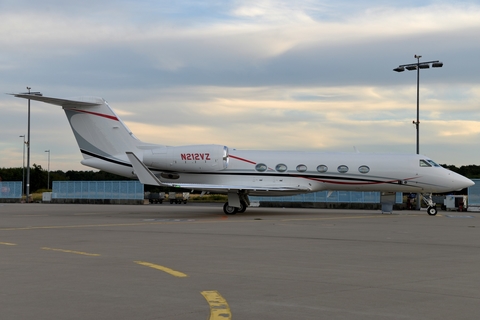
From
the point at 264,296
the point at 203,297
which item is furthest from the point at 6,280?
the point at 264,296

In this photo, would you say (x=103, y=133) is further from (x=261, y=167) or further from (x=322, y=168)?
(x=322, y=168)

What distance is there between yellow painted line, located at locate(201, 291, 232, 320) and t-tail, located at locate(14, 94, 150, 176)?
79.0ft

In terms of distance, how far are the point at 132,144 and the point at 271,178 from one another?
753 centimetres

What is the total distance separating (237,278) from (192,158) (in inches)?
844

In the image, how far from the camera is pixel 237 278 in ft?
29.2

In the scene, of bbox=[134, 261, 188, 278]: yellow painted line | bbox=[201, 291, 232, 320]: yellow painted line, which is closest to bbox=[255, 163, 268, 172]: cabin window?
bbox=[134, 261, 188, 278]: yellow painted line

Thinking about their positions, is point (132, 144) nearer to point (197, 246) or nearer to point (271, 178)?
point (271, 178)

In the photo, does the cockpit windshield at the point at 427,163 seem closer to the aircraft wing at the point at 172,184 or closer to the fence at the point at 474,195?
the aircraft wing at the point at 172,184

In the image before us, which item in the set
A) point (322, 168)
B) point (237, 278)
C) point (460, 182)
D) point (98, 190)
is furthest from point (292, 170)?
point (98, 190)

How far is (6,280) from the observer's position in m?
8.58

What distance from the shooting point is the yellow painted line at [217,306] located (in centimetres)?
634

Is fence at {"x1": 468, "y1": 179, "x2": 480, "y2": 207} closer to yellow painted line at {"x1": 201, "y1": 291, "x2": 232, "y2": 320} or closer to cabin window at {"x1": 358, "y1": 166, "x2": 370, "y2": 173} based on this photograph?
cabin window at {"x1": 358, "y1": 166, "x2": 370, "y2": 173}

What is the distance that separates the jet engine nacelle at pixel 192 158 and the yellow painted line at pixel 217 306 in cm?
2242

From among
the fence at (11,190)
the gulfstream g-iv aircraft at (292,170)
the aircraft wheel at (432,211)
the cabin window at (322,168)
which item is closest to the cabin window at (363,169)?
the gulfstream g-iv aircraft at (292,170)
